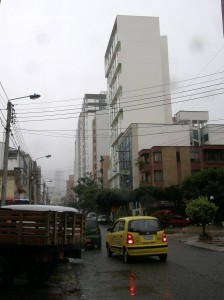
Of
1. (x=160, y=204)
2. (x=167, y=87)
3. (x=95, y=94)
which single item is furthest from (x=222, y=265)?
(x=95, y=94)

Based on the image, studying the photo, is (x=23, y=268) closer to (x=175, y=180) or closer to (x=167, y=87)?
(x=175, y=180)

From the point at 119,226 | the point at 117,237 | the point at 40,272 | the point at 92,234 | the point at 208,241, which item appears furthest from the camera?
the point at 208,241

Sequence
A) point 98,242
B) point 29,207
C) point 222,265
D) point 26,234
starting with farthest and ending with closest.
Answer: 1. point 98,242
2. point 222,265
3. point 29,207
4. point 26,234

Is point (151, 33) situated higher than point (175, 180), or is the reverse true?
point (151, 33)

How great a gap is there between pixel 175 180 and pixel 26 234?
58.6 m

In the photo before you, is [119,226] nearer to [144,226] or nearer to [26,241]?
[144,226]

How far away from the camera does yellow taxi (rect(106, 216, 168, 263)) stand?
51.5 feet

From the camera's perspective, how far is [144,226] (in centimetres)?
1616

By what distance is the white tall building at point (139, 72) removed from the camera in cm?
8775

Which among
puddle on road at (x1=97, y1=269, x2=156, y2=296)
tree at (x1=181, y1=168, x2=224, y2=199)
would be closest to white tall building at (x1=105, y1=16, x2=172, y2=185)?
tree at (x1=181, y1=168, x2=224, y2=199)

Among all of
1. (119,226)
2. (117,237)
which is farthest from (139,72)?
(117,237)

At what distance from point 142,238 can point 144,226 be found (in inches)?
21.4

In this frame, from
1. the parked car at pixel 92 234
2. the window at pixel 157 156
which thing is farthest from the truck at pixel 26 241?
the window at pixel 157 156

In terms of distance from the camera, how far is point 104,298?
31.1ft
